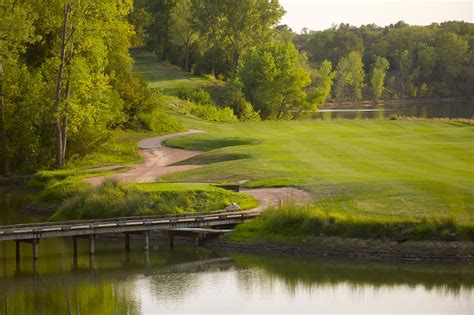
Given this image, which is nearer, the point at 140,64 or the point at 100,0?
the point at 100,0

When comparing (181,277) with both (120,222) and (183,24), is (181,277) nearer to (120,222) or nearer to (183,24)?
(120,222)

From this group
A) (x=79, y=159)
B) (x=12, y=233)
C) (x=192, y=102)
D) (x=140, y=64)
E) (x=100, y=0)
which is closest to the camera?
(x=12, y=233)

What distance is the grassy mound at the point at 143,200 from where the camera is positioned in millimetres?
48594

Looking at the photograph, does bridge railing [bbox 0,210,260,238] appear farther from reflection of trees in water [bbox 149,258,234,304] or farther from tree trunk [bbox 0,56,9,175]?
tree trunk [bbox 0,56,9,175]

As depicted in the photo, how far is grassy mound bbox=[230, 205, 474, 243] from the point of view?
42.4 meters

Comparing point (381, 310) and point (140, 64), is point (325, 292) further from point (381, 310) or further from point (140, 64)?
point (140, 64)

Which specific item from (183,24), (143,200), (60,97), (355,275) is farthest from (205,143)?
(183,24)

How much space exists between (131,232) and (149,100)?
36382 millimetres

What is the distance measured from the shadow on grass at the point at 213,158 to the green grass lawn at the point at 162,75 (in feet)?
133

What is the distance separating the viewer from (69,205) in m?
51.6

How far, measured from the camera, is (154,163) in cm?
6744

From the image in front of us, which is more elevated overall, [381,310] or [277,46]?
[277,46]

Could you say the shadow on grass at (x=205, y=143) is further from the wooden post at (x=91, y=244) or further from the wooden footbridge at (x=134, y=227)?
the wooden post at (x=91, y=244)

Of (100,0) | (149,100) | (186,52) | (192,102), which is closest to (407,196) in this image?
(100,0)
